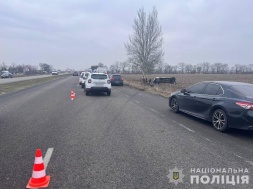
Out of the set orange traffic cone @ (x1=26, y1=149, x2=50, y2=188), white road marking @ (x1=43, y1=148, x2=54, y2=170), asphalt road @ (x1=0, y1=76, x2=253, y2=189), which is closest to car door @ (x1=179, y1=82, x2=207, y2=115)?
asphalt road @ (x1=0, y1=76, x2=253, y2=189)

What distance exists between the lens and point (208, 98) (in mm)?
7855

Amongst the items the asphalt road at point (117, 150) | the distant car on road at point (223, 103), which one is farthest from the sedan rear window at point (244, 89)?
the asphalt road at point (117, 150)

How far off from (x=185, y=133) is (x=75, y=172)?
3.81 m

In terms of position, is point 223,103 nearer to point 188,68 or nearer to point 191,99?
point 191,99

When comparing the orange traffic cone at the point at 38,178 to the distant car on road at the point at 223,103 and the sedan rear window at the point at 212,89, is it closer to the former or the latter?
the distant car on road at the point at 223,103

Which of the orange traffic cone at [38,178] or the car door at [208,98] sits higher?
the car door at [208,98]

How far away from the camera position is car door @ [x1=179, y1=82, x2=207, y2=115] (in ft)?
28.3

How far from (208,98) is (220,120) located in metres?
1.01

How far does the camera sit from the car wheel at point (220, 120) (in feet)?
22.6

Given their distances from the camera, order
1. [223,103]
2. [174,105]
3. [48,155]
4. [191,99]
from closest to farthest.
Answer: [48,155], [223,103], [191,99], [174,105]

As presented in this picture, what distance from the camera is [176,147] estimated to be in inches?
216

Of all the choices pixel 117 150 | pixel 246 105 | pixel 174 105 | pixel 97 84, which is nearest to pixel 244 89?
pixel 246 105

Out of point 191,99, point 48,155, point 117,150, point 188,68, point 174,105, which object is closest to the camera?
point 48,155

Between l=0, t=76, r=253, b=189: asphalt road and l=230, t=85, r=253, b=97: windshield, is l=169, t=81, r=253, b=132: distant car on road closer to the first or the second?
l=230, t=85, r=253, b=97: windshield
